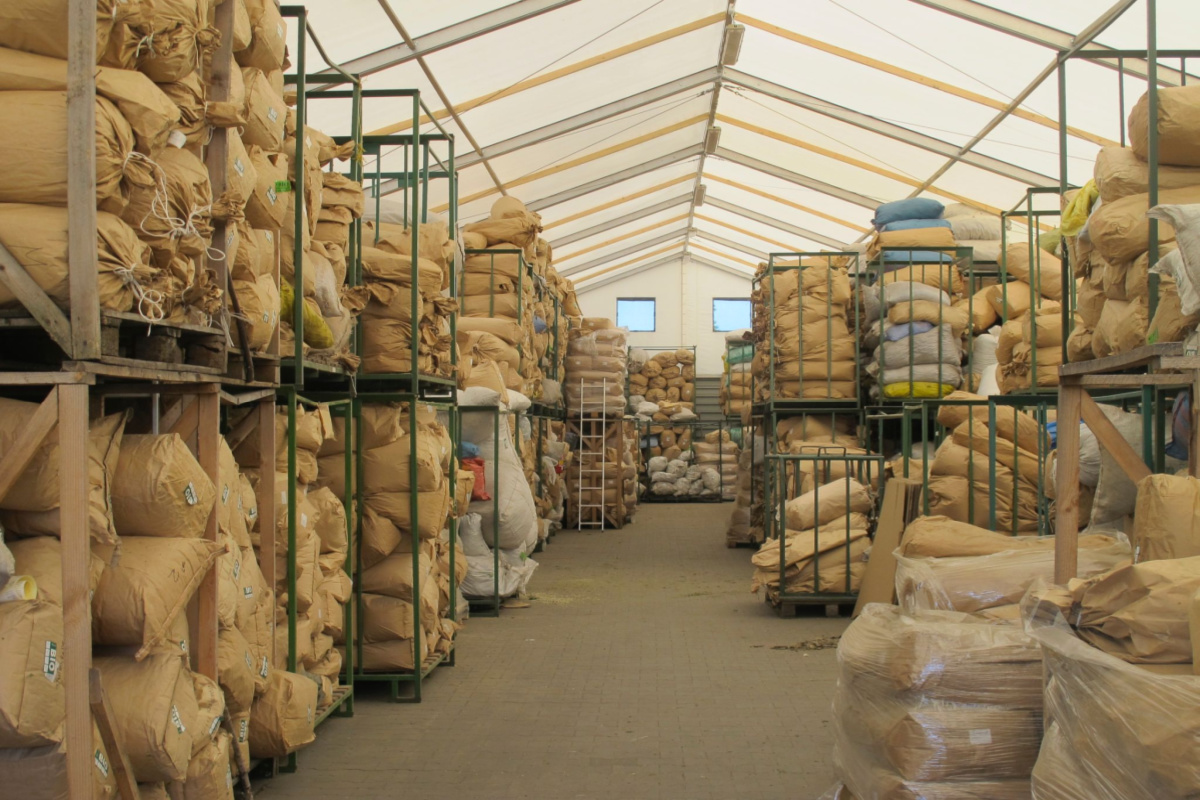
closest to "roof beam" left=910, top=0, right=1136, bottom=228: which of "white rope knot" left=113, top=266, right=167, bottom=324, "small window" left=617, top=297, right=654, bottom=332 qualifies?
"white rope knot" left=113, top=266, right=167, bottom=324

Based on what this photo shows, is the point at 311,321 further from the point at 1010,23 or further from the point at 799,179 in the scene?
the point at 799,179

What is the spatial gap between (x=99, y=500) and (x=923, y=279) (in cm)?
814

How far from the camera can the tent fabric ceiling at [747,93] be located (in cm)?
961

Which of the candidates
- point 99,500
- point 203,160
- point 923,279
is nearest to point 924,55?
point 923,279

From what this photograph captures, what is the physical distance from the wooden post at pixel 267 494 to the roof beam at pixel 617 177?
1185 centimetres

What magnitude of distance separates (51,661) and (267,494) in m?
1.70

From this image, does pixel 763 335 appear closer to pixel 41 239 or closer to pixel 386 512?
pixel 386 512

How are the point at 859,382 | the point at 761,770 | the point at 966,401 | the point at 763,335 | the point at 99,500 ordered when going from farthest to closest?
the point at 763,335
the point at 859,382
the point at 966,401
the point at 761,770
the point at 99,500

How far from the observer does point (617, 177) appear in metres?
16.2

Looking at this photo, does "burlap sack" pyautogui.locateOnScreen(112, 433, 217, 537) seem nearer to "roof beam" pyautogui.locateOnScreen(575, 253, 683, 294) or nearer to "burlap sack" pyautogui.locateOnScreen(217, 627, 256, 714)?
"burlap sack" pyautogui.locateOnScreen(217, 627, 256, 714)

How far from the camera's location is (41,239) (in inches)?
105

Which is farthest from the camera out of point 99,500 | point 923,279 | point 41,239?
point 923,279

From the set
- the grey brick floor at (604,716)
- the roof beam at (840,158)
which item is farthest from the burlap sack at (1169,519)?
the roof beam at (840,158)

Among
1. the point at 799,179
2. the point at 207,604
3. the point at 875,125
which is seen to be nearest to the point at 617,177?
the point at 799,179
